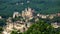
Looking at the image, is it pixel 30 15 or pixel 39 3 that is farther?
pixel 39 3

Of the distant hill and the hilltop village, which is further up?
the hilltop village

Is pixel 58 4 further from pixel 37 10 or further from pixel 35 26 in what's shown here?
pixel 35 26

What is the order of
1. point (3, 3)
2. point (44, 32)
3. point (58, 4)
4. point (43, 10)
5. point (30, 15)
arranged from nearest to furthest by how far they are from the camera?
1. point (44, 32)
2. point (30, 15)
3. point (43, 10)
4. point (58, 4)
5. point (3, 3)

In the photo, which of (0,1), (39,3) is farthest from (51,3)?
(0,1)

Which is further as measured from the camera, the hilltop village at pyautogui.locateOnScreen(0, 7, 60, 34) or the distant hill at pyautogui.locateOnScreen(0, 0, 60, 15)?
the distant hill at pyautogui.locateOnScreen(0, 0, 60, 15)

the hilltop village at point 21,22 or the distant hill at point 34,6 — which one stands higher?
the hilltop village at point 21,22

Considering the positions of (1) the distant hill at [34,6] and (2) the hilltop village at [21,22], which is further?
(1) the distant hill at [34,6]

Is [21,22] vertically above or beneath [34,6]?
above

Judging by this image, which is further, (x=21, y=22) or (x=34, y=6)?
(x=34, y=6)
